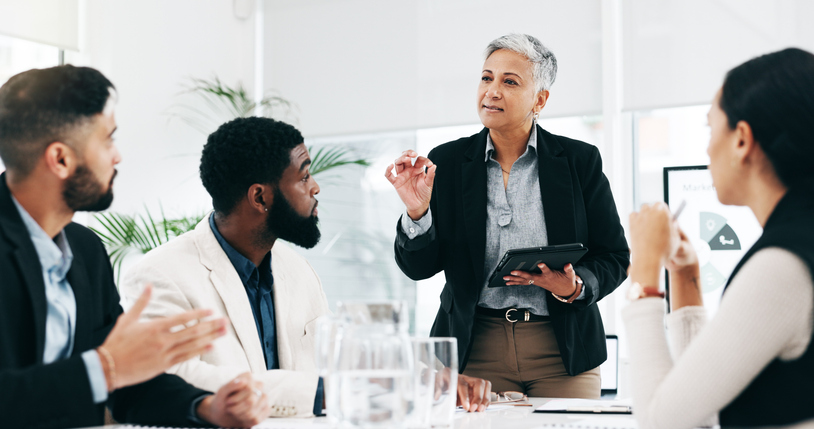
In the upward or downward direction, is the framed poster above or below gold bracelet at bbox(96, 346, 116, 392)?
above

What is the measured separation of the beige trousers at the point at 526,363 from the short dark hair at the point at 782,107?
3.59 feet

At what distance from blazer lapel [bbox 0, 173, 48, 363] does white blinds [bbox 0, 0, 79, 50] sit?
3.14m

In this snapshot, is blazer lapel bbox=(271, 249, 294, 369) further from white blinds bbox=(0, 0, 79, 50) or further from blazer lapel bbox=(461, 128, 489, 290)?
white blinds bbox=(0, 0, 79, 50)

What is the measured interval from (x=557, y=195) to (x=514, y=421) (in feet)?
3.34

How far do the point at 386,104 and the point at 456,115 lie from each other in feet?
1.77

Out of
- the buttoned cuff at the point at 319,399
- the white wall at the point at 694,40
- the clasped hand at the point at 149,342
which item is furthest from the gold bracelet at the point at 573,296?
the white wall at the point at 694,40

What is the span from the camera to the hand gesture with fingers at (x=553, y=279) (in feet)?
6.68

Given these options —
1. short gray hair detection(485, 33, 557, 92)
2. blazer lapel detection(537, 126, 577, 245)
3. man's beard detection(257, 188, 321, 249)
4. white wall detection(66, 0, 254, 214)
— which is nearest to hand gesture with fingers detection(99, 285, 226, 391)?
man's beard detection(257, 188, 321, 249)

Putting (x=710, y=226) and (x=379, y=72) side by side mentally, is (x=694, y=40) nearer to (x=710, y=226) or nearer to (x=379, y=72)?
(x=710, y=226)

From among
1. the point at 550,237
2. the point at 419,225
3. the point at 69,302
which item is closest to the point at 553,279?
the point at 550,237

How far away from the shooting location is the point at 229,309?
1645mm

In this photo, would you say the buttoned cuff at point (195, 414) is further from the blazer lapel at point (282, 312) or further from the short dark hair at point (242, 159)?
Result: the short dark hair at point (242, 159)

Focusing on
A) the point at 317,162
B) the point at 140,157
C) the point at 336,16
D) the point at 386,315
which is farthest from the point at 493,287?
the point at 336,16

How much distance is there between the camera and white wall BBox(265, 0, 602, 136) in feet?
14.2
